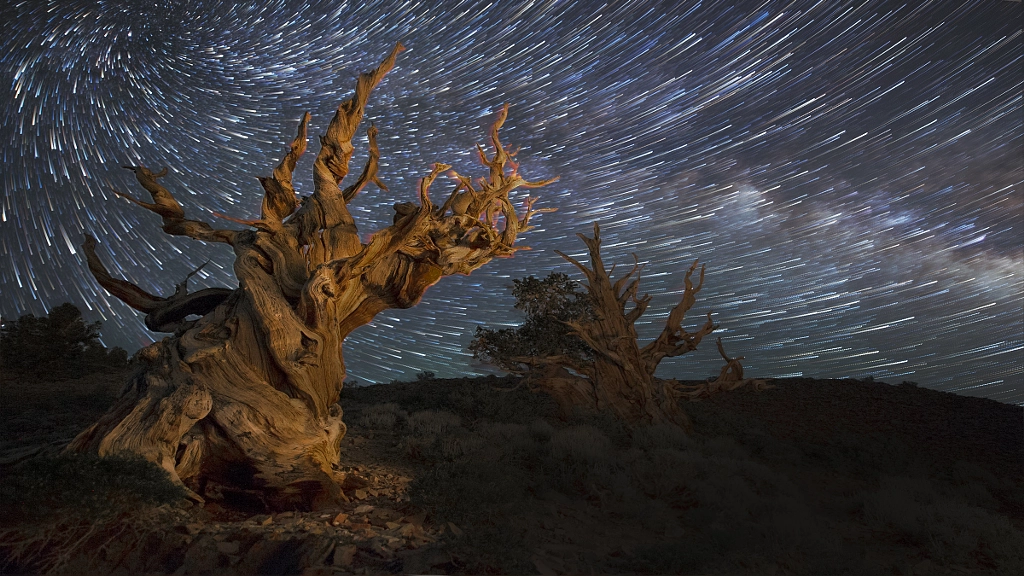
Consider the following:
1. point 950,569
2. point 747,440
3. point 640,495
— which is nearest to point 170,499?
point 640,495

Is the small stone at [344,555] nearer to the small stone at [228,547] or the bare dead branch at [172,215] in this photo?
the small stone at [228,547]

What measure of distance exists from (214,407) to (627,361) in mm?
8534

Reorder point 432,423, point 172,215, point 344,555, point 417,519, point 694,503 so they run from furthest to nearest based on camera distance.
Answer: point 432,423 → point 172,215 → point 694,503 → point 417,519 → point 344,555

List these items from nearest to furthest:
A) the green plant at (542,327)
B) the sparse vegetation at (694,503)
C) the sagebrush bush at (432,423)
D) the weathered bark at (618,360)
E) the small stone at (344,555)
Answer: the small stone at (344,555)
the sparse vegetation at (694,503)
the sagebrush bush at (432,423)
the weathered bark at (618,360)
the green plant at (542,327)

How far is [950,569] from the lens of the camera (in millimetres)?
5547

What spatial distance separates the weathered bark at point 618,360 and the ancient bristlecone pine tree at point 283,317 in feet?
12.2

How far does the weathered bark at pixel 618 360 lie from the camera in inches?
493

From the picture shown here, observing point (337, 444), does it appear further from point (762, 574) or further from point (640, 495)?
point (762, 574)

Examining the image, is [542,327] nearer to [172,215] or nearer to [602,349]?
[602,349]

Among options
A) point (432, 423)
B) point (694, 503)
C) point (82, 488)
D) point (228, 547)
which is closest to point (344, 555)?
point (228, 547)

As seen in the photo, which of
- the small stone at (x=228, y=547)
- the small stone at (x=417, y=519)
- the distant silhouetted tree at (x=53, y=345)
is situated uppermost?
the distant silhouetted tree at (x=53, y=345)

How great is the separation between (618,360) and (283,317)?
7536 mm

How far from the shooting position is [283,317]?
7.35m

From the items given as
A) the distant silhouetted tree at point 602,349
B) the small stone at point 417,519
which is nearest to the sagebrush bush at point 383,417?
the distant silhouetted tree at point 602,349
